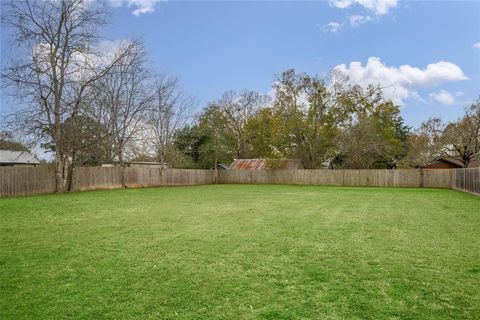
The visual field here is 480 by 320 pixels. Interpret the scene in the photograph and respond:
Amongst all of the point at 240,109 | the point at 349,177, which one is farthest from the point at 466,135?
the point at 240,109

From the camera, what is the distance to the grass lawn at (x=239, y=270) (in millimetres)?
3168

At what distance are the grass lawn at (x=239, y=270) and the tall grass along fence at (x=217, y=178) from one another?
Answer: 10308mm

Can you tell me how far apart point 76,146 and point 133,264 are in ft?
53.9

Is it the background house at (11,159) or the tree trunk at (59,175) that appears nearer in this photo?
the tree trunk at (59,175)

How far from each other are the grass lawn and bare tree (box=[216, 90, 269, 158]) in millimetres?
33961

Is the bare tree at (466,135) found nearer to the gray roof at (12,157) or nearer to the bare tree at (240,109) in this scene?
the bare tree at (240,109)


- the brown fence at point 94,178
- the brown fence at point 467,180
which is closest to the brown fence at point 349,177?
the brown fence at point 467,180

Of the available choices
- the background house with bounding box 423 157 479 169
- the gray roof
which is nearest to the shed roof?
the background house with bounding box 423 157 479 169

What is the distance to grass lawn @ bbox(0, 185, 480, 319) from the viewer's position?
3168 millimetres

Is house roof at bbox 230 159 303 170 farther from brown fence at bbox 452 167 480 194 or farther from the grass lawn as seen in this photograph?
the grass lawn

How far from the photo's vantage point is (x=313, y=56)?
18.0 m

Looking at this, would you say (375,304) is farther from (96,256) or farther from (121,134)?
(121,134)

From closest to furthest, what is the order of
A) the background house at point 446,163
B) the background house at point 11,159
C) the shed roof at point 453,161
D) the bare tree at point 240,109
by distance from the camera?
the background house at point 11,159 < the shed roof at point 453,161 < the background house at point 446,163 < the bare tree at point 240,109

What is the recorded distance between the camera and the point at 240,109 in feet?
139
